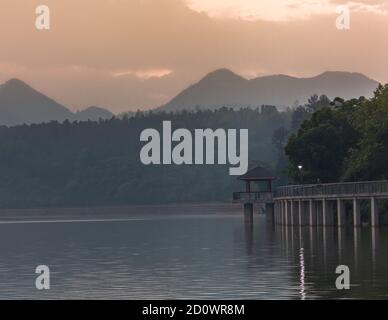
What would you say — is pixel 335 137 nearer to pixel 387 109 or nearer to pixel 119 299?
pixel 387 109

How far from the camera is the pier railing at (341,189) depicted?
9125cm

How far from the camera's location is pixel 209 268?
6075 centimetres

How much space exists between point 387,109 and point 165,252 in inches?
1408

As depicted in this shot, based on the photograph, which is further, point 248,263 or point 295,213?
point 295,213

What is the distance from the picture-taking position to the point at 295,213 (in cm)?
12306

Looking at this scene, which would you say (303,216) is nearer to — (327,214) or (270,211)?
(327,214)

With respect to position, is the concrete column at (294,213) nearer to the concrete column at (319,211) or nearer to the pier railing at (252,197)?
the concrete column at (319,211)

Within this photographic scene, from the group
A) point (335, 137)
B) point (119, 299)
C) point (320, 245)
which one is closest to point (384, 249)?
point (320, 245)

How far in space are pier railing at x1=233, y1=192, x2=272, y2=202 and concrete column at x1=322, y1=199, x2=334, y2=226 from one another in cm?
2721

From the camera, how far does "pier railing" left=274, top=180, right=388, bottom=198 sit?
91250mm

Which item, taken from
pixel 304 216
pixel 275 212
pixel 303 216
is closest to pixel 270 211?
pixel 275 212

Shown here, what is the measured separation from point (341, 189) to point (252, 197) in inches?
1459

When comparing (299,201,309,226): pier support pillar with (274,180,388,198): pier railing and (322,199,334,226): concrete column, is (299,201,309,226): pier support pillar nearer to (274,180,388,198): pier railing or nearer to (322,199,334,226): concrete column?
(274,180,388,198): pier railing
